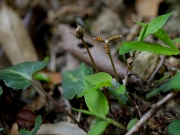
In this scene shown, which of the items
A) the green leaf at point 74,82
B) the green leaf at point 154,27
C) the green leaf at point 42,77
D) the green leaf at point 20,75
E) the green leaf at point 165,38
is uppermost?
the green leaf at point 154,27

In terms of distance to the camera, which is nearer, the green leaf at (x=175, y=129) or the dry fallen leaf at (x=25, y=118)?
the green leaf at (x=175, y=129)

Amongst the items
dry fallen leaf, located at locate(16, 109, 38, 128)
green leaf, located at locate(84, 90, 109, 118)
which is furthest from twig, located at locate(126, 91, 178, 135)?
dry fallen leaf, located at locate(16, 109, 38, 128)

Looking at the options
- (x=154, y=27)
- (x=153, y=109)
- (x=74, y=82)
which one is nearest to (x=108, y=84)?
(x=153, y=109)

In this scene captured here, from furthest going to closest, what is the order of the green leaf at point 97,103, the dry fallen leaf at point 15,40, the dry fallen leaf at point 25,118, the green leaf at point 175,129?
the dry fallen leaf at point 15,40
the dry fallen leaf at point 25,118
the green leaf at point 97,103
the green leaf at point 175,129

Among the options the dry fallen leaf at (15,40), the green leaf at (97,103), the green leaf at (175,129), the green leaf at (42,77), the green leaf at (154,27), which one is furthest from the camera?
the dry fallen leaf at (15,40)

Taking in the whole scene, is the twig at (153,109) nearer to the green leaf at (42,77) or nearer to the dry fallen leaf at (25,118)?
the dry fallen leaf at (25,118)

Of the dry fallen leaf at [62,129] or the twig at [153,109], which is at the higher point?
the twig at [153,109]

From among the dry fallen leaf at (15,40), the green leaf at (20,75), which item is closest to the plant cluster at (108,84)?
the green leaf at (20,75)

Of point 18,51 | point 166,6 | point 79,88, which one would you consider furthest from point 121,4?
point 79,88
